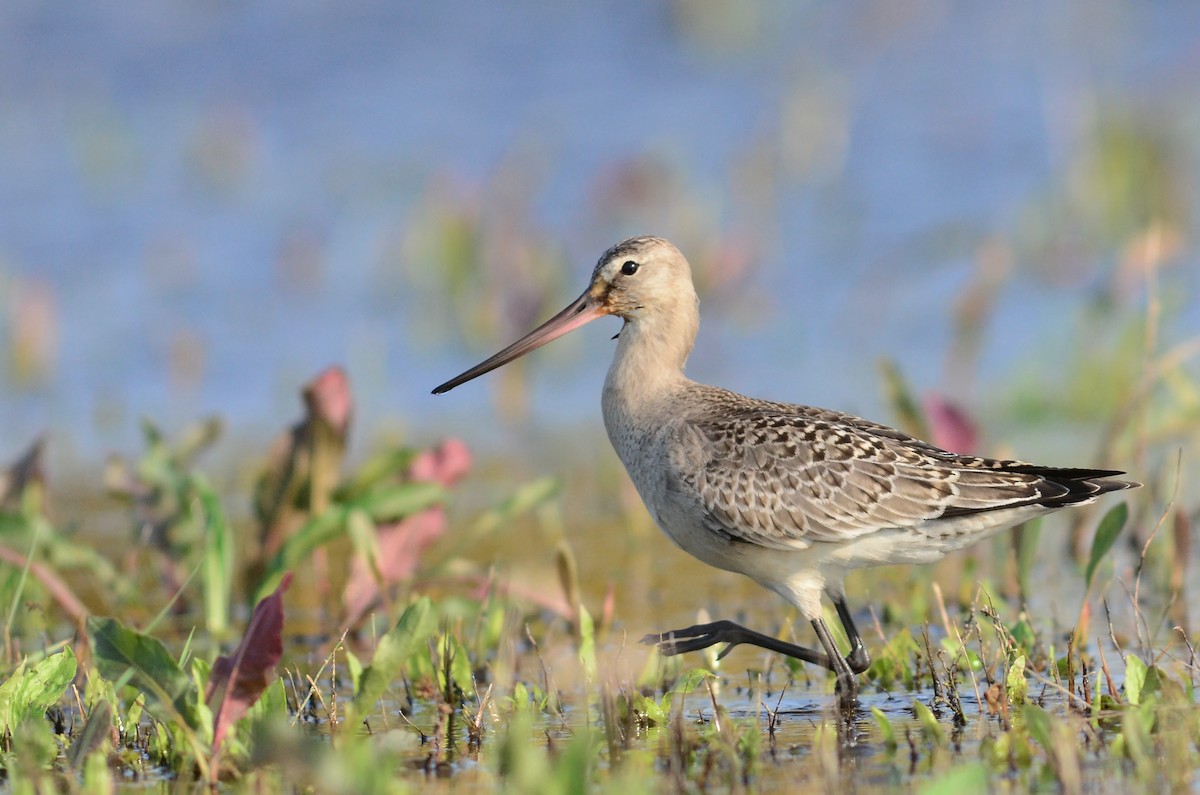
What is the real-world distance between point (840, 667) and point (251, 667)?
2.24 meters

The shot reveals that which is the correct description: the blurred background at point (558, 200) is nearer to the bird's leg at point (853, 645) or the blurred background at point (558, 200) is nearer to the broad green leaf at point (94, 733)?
the bird's leg at point (853, 645)

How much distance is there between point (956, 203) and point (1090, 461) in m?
5.97

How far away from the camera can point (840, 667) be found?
21.2 ft

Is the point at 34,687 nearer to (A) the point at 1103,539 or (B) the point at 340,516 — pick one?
(B) the point at 340,516

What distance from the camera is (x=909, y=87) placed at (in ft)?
59.9

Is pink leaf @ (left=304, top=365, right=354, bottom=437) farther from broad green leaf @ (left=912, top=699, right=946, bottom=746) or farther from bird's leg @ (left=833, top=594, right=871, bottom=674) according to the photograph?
broad green leaf @ (left=912, top=699, right=946, bottom=746)

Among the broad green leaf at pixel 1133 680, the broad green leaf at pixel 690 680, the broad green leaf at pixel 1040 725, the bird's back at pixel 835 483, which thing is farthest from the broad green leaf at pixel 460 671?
the broad green leaf at pixel 1133 680

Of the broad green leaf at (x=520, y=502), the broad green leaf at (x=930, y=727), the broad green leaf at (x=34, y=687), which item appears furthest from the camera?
the broad green leaf at (x=520, y=502)

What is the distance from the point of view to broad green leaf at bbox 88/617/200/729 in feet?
17.3

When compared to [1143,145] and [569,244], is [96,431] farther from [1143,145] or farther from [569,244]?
[1143,145]

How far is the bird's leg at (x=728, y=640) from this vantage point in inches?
259

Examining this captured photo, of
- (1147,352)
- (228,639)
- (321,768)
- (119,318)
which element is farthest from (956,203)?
(321,768)

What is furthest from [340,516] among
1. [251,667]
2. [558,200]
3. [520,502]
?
[558,200]

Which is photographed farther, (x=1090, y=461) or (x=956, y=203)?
(x=956, y=203)
